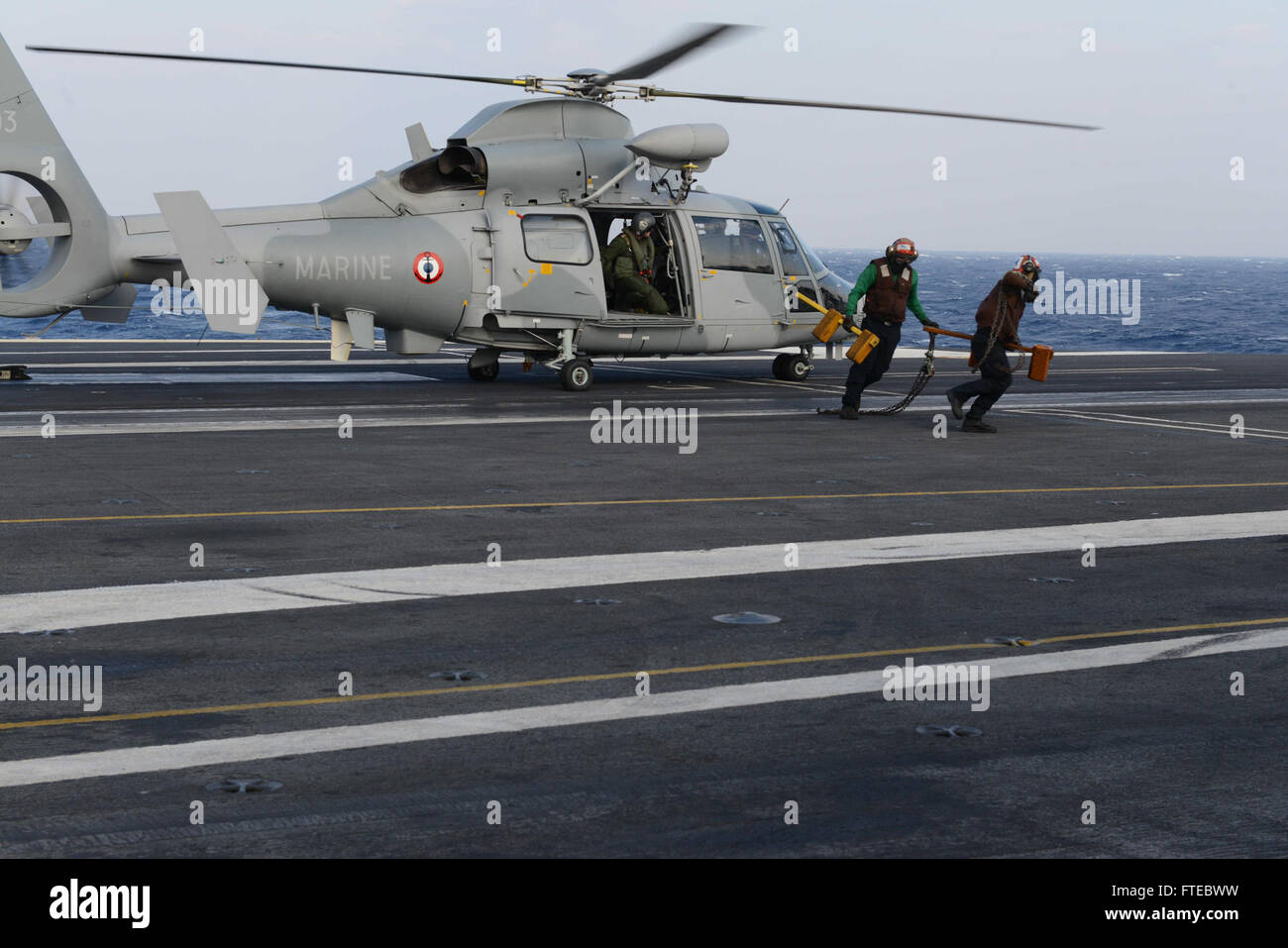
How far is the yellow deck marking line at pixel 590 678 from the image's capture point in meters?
5.85

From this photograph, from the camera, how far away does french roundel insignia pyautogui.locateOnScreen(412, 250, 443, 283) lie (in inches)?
719

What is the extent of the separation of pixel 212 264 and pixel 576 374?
5334mm

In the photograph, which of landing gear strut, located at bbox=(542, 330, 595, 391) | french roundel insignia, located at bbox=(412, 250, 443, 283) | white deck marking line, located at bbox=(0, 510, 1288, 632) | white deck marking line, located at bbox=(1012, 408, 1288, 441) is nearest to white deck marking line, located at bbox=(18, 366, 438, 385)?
landing gear strut, located at bbox=(542, 330, 595, 391)

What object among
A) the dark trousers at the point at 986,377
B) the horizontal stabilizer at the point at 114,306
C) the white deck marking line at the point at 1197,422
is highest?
the horizontal stabilizer at the point at 114,306

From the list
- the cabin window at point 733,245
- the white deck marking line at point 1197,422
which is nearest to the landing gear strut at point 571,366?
the cabin window at point 733,245

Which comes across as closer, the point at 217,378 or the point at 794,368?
the point at 217,378

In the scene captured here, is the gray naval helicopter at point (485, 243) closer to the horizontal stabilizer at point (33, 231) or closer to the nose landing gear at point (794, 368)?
the horizontal stabilizer at point (33, 231)

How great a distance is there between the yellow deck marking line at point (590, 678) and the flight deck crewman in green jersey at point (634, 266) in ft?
42.9

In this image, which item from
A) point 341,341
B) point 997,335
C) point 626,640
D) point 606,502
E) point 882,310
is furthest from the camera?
point 341,341

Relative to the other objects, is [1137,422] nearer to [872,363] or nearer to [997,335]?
[997,335]

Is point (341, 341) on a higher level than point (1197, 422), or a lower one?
higher

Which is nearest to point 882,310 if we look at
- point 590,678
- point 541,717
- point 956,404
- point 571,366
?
point 956,404

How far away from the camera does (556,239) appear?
19.3m
